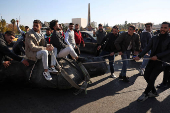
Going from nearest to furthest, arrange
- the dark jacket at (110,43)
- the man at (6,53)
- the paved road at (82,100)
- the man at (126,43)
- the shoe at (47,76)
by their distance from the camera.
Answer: the paved road at (82,100) → the shoe at (47,76) → the man at (6,53) → the man at (126,43) → the dark jacket at (110,43)

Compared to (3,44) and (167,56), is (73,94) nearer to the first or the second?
(3,44)

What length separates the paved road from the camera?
2803mm

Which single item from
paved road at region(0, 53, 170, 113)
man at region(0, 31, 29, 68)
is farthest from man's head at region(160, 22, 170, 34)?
man at region(0, 31, 29, 68)

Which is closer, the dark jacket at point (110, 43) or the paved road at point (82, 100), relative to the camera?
the paved road at point (82, 100)

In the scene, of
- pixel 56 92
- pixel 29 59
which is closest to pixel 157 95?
pixel 56 92

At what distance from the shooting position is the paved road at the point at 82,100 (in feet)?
9.20

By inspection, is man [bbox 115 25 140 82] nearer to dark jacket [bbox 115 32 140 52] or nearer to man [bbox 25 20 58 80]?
dark jacket [bbox 115 32 140 52]

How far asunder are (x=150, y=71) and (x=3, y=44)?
382 centimetres

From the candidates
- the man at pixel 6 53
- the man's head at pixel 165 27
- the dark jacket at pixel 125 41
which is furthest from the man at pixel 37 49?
the man's head at pixel 165 27

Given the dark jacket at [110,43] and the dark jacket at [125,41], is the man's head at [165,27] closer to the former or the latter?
the dark jacket at [125,41]

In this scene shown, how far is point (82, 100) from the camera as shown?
126 inches

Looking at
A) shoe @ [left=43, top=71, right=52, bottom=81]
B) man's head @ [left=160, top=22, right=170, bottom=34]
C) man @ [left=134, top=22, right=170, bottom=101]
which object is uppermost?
man's head @ [left=160, top=22, right=170, bottom=34]

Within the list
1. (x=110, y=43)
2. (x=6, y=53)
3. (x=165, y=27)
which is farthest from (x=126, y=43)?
(x=6, y=53)

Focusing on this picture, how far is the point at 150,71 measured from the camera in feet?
10.9
